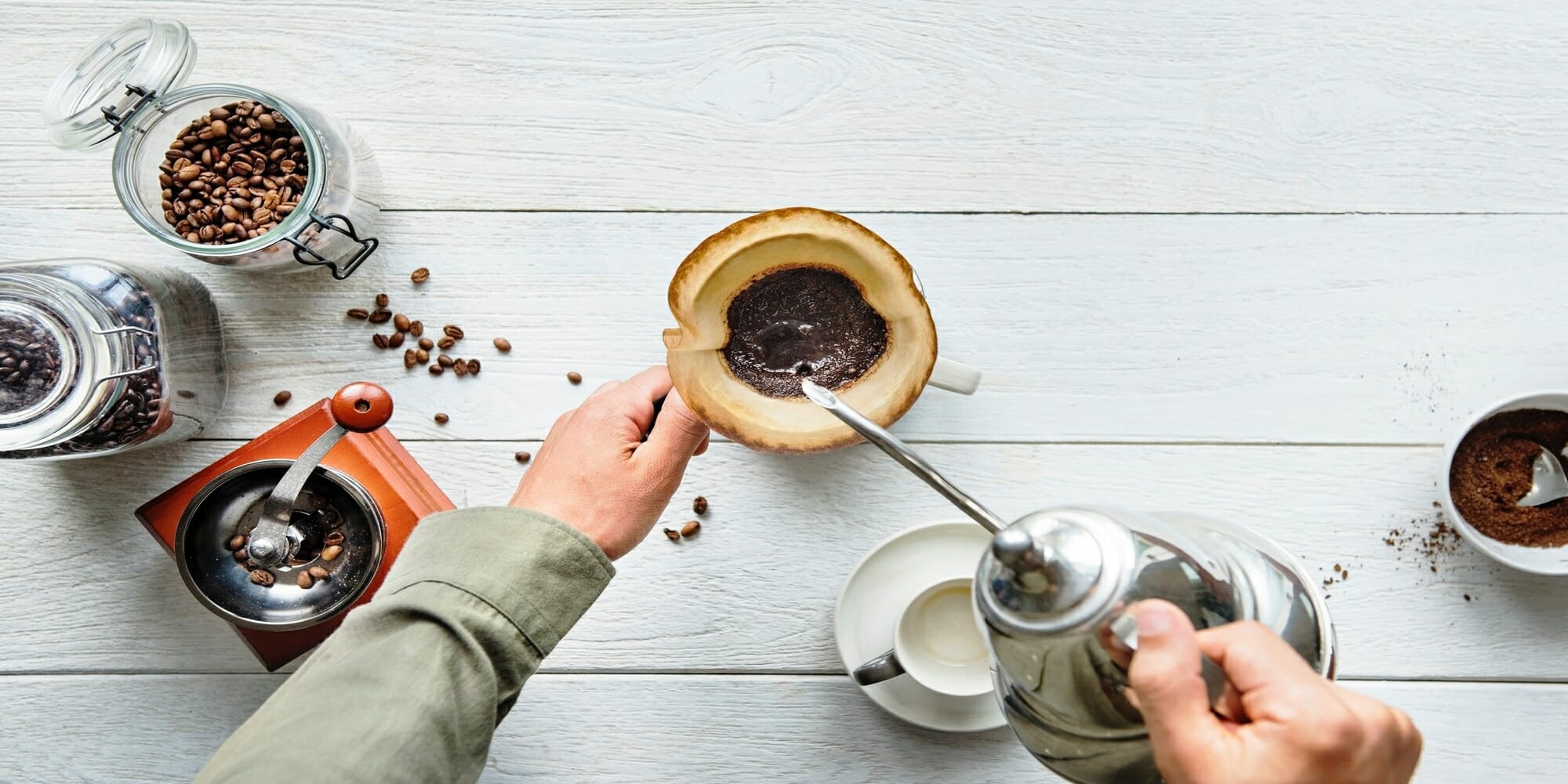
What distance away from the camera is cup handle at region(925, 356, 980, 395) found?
820mm

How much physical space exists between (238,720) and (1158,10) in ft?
3.64

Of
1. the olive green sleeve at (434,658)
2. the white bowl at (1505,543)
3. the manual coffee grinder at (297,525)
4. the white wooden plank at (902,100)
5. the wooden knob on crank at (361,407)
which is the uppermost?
the white wooden plank at (902,100)

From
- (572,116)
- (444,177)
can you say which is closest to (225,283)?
(444,177)

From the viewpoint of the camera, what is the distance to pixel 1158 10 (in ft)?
3.15

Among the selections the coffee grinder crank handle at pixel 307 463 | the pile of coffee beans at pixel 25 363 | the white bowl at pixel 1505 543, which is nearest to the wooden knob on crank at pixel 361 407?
the coffee grinder crank handle at pixel 307 463

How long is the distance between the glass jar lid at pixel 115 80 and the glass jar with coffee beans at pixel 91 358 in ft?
0.37

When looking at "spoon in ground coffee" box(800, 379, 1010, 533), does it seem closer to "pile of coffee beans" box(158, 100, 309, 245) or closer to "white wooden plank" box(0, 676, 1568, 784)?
"white wooden plank" box(0, 676, 1568, 784)

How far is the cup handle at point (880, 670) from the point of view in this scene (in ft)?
2.85

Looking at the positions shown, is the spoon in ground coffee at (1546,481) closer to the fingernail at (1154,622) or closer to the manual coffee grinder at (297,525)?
the fingernail at (1154,622)

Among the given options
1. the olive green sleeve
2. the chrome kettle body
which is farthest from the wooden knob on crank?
the chrome kettle body

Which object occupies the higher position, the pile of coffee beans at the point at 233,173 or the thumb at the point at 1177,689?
the thumb at the point at 1177,689

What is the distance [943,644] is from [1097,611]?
0.46 m

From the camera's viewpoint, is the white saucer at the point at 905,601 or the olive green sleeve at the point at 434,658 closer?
the olive green sleeve at the point at 434,658

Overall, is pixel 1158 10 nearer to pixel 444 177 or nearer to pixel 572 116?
pixel 572 116
